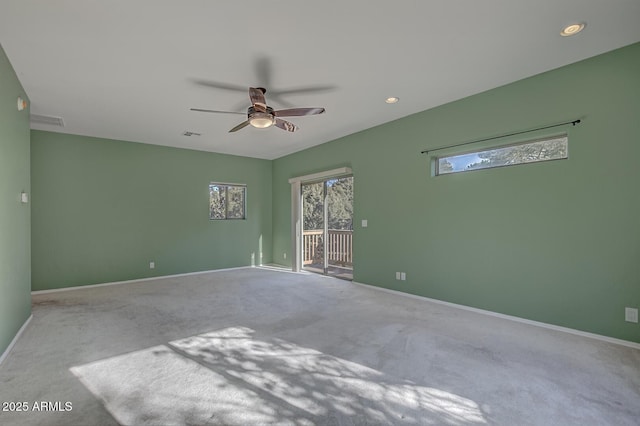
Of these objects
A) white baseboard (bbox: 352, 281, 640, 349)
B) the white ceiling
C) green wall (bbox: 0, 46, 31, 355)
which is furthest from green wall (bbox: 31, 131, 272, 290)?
white baseboard (bbox: 352, 281, 640, 349)

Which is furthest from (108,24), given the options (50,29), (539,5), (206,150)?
(206,150)

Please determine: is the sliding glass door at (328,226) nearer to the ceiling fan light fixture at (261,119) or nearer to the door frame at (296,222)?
the door frame at (296,222)

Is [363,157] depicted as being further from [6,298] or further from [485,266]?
[6,298]

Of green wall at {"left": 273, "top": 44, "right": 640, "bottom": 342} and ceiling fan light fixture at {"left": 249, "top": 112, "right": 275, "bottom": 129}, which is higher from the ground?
ceiling fan light fixture at {"left": 249, "top": 112, "right": 275, "bottom": 129}

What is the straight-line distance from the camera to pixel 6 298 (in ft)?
8.97

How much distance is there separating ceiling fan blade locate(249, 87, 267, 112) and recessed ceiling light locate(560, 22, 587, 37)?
2.74 m

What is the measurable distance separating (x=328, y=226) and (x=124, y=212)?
3.96 metres

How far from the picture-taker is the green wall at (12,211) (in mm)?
2660

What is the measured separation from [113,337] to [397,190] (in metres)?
4.07

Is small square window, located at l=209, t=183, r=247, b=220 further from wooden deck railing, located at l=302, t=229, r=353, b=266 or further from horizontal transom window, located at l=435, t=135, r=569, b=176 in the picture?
horizontal transom window, located at l=435, t=135, r=569, b=176

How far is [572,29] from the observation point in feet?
8.20

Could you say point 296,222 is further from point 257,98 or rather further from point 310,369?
point 310,369

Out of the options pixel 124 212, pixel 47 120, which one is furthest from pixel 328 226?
pixel 47 120

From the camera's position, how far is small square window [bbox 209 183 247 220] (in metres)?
6.84
